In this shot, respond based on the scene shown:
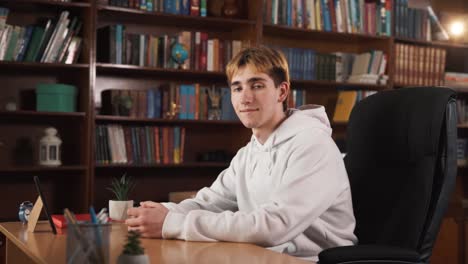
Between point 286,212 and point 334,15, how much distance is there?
3251 mm

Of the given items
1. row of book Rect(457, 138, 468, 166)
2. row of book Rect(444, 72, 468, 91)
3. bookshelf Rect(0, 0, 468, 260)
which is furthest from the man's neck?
row of book Rect(457, 138, 468, 166)

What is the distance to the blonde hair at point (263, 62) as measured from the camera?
2322 mm

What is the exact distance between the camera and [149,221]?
198 cm

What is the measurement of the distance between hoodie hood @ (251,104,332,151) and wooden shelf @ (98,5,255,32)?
2.28 m

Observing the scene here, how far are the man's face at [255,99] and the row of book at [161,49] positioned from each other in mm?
2205

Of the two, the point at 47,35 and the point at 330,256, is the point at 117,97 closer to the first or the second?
the point at 47,35

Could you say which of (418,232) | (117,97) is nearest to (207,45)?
(117,97)

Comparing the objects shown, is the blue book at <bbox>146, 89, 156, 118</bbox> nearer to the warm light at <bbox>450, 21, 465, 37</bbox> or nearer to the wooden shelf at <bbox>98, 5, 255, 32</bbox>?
the wooden shelf at <bbox>98, 5, 255, 32</bbox>

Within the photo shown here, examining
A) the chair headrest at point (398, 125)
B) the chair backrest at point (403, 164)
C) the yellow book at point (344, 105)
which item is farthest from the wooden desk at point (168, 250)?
the yellow book at point (344, 105)

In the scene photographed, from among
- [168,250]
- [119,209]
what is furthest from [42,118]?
[168,250]

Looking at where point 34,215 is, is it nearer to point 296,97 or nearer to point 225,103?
point 225,103

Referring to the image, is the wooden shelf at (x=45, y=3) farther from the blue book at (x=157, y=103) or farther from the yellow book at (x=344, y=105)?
the yellow book at (x=344, y=105)

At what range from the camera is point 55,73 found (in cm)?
452

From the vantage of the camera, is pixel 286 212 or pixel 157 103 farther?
pixel 157 103
